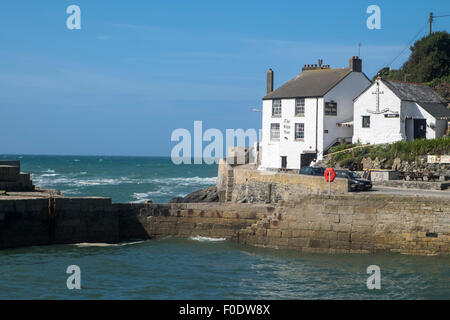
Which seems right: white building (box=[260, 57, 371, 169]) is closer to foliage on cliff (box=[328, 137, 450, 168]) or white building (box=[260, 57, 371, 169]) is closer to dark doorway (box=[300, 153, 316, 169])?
dark doorway (box=[300, 153, 316, 169])

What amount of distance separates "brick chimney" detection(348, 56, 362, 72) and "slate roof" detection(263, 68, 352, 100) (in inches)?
13.2

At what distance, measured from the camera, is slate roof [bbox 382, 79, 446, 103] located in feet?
123

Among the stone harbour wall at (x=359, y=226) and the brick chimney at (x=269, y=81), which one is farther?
the brick chimney at (x=269, y=81)

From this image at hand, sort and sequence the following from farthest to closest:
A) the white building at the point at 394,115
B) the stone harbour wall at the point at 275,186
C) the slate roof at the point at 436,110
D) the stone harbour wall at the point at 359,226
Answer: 1. the slate roof at the point at 436,110
2. the white building at the point at 394,115
3. the stone harbour wall at the point at 275,186
4. the stone harbour wall at the point at 359,226

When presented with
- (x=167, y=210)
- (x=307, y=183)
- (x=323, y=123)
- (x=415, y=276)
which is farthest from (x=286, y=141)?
(x=415, y=276)

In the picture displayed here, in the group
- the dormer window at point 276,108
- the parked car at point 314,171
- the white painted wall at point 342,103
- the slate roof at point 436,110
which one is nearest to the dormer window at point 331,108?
the white painted wall at point 342,103

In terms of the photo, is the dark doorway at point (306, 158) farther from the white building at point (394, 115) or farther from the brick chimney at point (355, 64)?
the brick chimney at point (355, 64)

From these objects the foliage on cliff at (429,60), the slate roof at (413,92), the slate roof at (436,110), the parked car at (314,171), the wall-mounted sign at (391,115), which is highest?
the foliage on cliff at (429,60)

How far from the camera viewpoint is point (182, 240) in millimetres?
25078

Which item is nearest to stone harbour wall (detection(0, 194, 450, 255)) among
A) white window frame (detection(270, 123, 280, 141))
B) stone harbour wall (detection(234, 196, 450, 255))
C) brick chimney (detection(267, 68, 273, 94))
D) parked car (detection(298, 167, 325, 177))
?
stone harbour wall (detection(234, 196, 450, 255))

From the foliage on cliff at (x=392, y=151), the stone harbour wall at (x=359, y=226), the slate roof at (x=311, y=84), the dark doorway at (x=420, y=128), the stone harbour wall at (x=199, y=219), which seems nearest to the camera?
the stone harbour wall at (x=359, y=226)

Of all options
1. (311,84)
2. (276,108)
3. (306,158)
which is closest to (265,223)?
(306,158)

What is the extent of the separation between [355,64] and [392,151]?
9266 millimetres

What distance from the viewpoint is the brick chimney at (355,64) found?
41.0 metres
